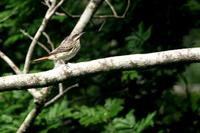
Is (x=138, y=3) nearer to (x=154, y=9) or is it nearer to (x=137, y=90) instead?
(x=154, y=9)

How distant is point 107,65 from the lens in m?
4.55

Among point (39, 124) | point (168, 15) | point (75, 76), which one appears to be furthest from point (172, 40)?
point (75, 76)

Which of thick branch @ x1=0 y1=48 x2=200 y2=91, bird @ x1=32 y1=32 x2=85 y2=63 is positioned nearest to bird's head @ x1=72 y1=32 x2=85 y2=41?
bird @ x1=32 y1=32 x2=85 y2=63

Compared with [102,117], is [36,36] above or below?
above

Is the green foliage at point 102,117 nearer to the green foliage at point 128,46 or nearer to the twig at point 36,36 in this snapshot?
the green foliage at point 128,46

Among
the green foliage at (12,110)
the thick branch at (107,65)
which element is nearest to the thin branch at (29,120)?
the green foliage at (12,110)

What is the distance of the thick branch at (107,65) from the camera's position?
452cm

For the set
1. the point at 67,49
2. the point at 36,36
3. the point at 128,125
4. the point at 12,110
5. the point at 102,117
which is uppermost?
the point at 36,36

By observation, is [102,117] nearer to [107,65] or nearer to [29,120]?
[29,120]

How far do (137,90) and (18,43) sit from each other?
1526 mm

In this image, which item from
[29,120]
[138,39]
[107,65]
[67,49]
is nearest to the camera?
[107,65]

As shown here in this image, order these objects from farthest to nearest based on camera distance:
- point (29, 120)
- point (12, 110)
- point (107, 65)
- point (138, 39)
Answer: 1. point (138, 39)
2. point (12, 110)
3. point (29, 120)
4. point (107, 65)

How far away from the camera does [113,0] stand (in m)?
6.91

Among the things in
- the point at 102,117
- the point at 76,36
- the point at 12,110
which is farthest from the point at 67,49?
the point at 12,110
